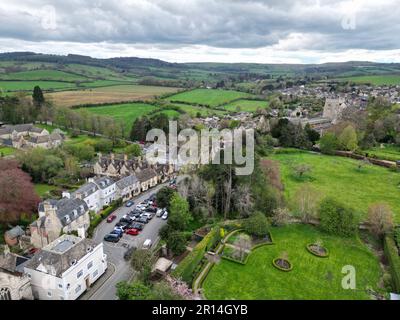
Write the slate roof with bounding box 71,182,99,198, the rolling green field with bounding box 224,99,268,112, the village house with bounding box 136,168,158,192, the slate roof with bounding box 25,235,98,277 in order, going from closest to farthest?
the slate roof with bounding box 25,235,98,277, the slate roof with bounding box 71,182,99,198, the village house with bounding box 136,168,158,192, the rolling green field with bounding box 224,99,268,112

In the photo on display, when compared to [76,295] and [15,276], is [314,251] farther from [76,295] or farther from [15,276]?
[15,276]

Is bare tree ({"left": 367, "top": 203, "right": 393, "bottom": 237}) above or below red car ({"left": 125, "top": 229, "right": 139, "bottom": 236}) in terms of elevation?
above

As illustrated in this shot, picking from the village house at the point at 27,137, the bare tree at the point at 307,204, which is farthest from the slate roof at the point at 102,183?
the village house at the point at 27,137

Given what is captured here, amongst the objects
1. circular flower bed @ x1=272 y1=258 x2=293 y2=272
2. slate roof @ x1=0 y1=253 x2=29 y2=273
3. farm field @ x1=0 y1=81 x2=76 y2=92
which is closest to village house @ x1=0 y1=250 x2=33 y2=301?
slate roof @ x1=0 y1=253 x2=29 y2=273

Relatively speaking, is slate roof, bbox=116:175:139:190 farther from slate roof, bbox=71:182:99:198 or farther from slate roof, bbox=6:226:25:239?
slate roof, bbox=6:226:25:239

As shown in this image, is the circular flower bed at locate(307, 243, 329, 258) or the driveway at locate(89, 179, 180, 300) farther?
the circular flower bed at locate(307, 243, 329, 258)

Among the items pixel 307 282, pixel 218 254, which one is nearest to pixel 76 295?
pixel 218 254

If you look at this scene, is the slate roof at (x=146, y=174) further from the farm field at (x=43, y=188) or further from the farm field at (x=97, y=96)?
the farm field at (x=97, y=96)
